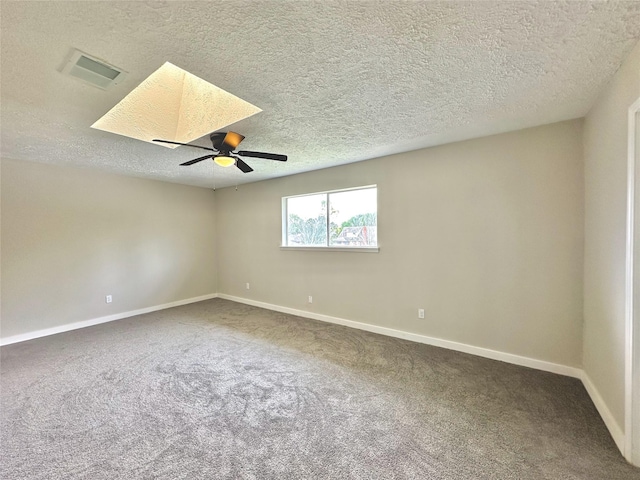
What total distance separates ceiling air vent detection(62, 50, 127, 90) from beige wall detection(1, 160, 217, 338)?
314cm

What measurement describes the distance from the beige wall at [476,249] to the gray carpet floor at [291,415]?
430 millimetres

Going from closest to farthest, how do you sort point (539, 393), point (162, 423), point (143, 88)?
1. point (162, 423)
2. point (143, 88)
3. point (539, 393)

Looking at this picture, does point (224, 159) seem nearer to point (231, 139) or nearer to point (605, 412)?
point (231, 139)

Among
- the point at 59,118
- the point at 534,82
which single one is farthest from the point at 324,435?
the point at 59,118

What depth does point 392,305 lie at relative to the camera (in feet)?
11.6

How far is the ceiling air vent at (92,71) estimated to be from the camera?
5.03 feet

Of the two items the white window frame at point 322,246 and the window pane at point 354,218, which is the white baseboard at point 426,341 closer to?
the white window frame at point 322,246

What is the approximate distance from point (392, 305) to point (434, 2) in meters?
3.10

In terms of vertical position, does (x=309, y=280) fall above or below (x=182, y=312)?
above

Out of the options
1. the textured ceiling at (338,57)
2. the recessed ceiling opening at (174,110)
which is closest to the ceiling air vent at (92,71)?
the textured ceiling at (338,57)

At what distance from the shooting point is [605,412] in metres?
1.89

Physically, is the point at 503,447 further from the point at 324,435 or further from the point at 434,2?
the point at 434,2

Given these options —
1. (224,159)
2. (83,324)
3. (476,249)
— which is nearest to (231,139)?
(224,159)

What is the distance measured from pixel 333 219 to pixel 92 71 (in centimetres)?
312
